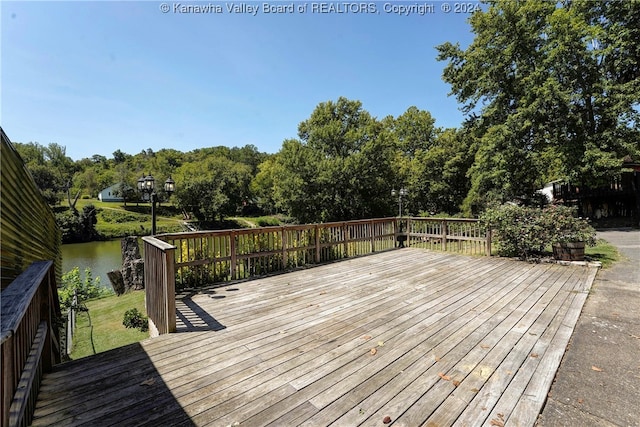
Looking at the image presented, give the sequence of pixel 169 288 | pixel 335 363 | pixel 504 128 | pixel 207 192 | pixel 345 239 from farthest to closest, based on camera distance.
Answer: pixel 207 192 → pixel 504 128 → pixel 345 239 → pixel 169 288 → pixel 335 363

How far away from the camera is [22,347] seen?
178cm

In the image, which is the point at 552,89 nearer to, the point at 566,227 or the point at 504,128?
the point at 504,128

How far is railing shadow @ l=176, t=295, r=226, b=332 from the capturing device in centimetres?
331

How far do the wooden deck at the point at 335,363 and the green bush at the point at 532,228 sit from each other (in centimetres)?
233

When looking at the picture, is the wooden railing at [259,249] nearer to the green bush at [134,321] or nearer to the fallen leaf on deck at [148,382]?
the green bush at [134,321]

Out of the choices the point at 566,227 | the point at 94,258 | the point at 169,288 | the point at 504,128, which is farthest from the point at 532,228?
the point at 94,258

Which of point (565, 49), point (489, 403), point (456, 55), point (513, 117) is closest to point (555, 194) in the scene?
point (513, 117)

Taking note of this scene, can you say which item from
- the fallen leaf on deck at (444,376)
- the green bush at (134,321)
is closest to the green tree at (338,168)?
the green bush at (134,321)

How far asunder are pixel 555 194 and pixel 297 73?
19862mm

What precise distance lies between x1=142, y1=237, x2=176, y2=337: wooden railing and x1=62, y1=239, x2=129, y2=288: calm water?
12544 mm

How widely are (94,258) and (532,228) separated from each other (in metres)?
27.3

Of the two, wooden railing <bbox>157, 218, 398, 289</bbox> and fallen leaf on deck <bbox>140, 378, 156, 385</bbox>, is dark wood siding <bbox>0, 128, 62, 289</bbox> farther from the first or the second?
wooden railing <bbox>157, 218, 398, 289</bbox>

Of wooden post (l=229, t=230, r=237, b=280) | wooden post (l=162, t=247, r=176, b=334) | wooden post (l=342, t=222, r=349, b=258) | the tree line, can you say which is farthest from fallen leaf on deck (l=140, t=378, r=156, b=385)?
the tree line

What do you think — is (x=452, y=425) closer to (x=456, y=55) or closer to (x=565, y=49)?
(x=565, y=49)
